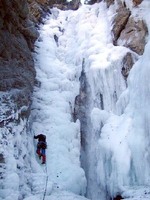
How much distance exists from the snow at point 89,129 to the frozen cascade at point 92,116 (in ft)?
0.10

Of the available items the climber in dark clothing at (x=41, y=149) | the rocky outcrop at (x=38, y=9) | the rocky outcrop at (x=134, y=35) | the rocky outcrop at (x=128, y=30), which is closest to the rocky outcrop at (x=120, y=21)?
the rocky outcrop at (x=128, y=30)

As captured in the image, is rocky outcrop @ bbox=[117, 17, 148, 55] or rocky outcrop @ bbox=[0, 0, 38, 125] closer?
Result: rocky outcrop @ bbox=[0, 0, 38, 125]

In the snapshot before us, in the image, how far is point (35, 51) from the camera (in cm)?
1639

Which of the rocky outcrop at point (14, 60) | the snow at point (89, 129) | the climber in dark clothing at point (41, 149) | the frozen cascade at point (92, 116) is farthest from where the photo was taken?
the climber in dark clothing at point (41, 149)

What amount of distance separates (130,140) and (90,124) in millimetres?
2780

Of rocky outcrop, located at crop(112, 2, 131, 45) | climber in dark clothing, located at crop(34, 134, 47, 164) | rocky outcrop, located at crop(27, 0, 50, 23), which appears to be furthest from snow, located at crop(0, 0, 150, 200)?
rocky outcrop, located at crop(27, 0, 50, 23)

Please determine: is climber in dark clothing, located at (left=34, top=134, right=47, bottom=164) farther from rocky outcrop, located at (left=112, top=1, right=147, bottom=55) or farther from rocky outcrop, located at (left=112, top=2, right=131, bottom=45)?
rocky outcrop, located at (left=112, top=2, right=131, bottom=45)

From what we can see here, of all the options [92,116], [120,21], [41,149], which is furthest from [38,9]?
[41,149]

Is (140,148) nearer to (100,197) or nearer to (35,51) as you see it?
(100,197)

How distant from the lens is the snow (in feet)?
31.7

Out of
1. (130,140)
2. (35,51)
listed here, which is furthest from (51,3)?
(130,140)

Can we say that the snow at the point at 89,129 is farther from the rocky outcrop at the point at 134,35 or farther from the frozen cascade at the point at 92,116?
the rocky outcrop at the point at 134,35

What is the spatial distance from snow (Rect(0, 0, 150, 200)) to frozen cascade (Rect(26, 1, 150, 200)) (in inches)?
1.3

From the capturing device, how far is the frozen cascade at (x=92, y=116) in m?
10.5
